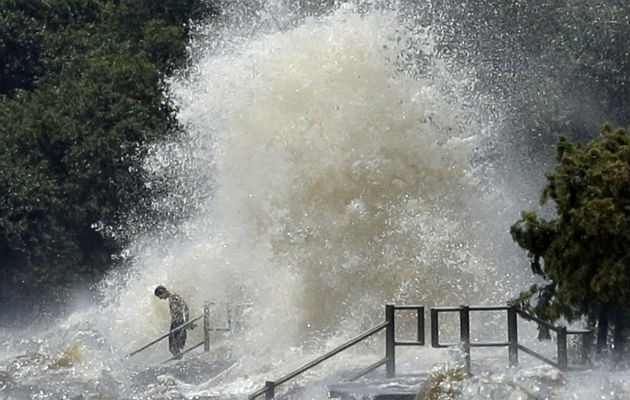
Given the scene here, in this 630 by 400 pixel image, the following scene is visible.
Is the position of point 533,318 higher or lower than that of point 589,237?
lower

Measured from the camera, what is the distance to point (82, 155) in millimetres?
37656

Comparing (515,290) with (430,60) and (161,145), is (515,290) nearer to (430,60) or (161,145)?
(430,60)

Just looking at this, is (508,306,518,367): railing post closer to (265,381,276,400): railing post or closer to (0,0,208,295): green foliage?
(265,381,276,400): railing post

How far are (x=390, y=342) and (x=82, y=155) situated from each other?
75.9 feet

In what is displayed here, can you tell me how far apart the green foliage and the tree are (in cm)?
2184

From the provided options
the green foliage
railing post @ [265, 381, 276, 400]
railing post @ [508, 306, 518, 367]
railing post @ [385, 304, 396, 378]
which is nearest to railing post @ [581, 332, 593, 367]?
railing post @ [508, 306, 518, 367]

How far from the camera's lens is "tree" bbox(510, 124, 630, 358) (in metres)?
13.6

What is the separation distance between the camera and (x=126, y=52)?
39344mm

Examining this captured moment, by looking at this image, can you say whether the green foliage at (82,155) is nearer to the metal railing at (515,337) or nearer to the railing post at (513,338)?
the metal railing at (515,337)

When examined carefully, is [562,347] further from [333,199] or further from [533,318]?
[333,199]

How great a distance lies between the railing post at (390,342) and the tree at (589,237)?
164 cm

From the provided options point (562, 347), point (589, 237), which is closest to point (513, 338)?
point (562, 347)

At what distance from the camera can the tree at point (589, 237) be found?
13.6 meters

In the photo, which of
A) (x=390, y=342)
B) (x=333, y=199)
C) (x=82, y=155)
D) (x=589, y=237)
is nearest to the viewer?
(x=589, y=237)
